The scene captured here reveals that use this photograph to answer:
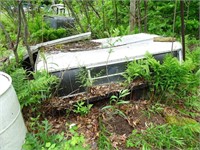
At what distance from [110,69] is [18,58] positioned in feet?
5.32

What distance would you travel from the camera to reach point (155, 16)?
6617 mm

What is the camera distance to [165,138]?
2.77 m

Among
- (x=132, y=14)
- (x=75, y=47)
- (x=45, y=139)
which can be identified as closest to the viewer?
(x=45, y=139)

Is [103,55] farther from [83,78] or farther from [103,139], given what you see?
[103,139]

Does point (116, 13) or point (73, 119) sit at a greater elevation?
point (116, 13)

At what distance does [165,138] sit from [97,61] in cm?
137

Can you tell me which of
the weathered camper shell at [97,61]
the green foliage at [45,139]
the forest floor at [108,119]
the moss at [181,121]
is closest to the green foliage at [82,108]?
the forest floor at [108,119]

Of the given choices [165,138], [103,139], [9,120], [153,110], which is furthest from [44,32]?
[165,138]

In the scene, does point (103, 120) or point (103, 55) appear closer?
point (103, 120)

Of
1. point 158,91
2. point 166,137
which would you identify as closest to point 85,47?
point 158,91

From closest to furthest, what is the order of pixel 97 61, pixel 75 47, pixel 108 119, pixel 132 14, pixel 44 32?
pixel 108 119
pixel 97 61
pixel 75 47
pixel 132 14
pixel 44 32

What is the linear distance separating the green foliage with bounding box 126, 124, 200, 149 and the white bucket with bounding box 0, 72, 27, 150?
48.1 inches

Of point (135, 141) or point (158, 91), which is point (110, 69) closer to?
point (158, 91)

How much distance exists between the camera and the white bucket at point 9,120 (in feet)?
7.11
